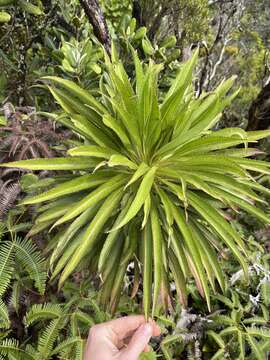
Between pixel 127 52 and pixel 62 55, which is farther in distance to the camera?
pixel 127 52

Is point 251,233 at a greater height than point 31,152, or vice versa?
point 31,152

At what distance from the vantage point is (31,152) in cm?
251

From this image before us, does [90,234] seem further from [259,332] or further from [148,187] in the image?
[259,332]

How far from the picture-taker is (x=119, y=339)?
5.84 feet

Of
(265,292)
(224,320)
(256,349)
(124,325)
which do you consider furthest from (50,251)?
(265,292)

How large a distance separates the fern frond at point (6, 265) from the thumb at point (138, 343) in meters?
0.81

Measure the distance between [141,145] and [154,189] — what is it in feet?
0.82

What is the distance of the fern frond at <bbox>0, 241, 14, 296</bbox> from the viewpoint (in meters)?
2.05

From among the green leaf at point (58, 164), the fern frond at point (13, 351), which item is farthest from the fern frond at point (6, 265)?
the green leaf at point (58, 164)

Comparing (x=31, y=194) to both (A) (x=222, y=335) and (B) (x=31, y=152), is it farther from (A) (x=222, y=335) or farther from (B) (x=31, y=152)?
(A) (x=222, y=335)

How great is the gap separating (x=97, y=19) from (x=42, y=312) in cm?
239

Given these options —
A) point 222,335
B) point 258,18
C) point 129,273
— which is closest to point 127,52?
point 129,273

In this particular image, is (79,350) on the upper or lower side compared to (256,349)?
lower

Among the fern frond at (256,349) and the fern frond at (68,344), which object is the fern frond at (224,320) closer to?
the fern frond at (256,349)
